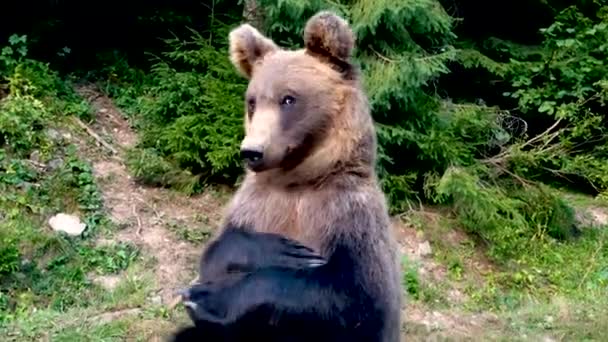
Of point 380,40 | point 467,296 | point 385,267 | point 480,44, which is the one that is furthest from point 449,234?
point 385,267

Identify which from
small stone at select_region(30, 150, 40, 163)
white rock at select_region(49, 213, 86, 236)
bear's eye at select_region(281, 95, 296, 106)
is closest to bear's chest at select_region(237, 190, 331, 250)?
bear's eye at select_region(281, 95, 296, 106)

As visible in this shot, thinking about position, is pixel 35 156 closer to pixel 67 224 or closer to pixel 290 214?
pixel 67 224

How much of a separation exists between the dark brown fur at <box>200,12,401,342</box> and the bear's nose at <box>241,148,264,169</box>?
24 millimetres

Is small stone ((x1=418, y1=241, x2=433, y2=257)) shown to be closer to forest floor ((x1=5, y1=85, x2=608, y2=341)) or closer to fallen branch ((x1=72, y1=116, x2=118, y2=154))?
forest floor ((x1=5, y1=85, x2=608, y2=341))

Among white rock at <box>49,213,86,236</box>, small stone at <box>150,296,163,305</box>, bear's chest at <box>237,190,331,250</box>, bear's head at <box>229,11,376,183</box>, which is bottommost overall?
white rock at <box>49,213,86,236</box>

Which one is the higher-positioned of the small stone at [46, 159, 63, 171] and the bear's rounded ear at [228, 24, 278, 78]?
the bear's rounded ear at [228, 24, 278, 78]

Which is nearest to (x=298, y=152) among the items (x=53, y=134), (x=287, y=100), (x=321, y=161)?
(x=321, y=161)

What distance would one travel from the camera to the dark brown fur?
392 centimetres

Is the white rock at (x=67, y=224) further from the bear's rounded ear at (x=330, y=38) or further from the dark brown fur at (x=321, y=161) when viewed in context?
the bear's rounded ear at (x=330, y=38)

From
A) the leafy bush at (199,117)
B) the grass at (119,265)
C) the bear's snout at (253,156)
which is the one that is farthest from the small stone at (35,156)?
the bear's snout at (253,156)

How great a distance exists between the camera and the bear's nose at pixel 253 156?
3.85m

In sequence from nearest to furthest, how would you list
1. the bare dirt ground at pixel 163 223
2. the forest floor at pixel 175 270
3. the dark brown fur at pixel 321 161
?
the dark brown fur at pixel 321 161, the forest floor at pixel 175 270, the bare dirt ground at pixel 163 223

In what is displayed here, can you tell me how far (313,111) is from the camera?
158 inches

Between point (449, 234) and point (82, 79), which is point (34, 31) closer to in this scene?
point (82, 79)
